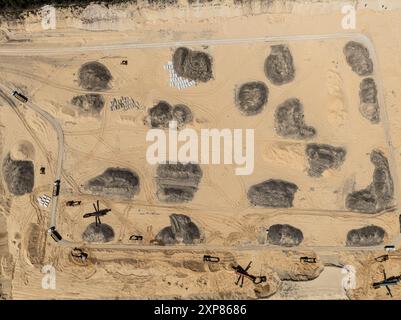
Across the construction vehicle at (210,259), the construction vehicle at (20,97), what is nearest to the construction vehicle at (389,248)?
the construction vehicle at (210,259)

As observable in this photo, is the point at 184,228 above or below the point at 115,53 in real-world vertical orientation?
below

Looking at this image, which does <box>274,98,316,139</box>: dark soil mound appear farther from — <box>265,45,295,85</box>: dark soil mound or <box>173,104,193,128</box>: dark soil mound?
<box>173,104,193,128</box>: dark soil mound

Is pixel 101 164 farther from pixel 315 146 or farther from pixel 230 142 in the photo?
pixel 315 146

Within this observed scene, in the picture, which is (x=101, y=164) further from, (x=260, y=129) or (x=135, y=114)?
(x=260, y=129)

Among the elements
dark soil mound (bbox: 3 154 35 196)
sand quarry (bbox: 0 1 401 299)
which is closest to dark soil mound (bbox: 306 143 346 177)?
sand quarry (bbox: 0 1 401 299)

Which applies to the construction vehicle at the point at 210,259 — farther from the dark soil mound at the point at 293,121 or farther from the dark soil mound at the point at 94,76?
the dark soil mound at the point at 94,76

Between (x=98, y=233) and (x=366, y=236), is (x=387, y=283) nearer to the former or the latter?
(x=366, y=236)
